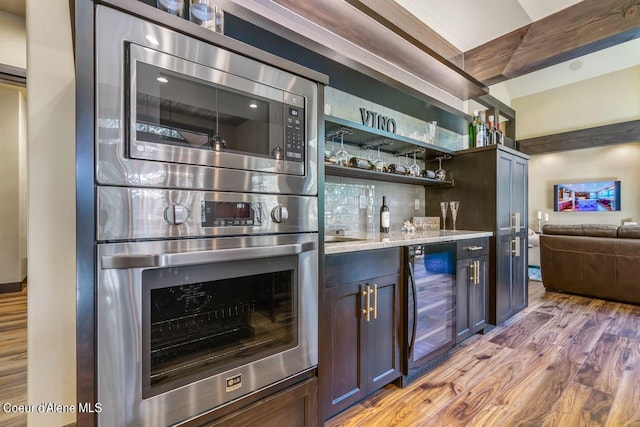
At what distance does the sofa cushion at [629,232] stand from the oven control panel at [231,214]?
4.60 meters

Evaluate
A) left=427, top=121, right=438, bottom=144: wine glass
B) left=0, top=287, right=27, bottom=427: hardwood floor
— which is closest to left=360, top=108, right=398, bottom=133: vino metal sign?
left=427, top=121, right=438, bottom=144: wine glass

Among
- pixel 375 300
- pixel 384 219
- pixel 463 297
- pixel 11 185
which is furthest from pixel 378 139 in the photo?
pixel 11 185

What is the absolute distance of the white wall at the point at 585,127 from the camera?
19.8 feet

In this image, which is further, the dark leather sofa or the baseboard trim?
the baseboard trim

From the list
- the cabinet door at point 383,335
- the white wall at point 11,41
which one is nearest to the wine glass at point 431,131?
the cabinet door at point 383,335

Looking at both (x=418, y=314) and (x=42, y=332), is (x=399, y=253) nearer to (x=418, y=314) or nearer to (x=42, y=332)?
(x=418, y=314)

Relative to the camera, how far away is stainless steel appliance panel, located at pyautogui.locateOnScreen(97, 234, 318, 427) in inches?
31.0

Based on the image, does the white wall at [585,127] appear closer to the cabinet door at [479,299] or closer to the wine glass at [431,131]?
the wine glass at [431,131]

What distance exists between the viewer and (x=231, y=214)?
1.01 metres

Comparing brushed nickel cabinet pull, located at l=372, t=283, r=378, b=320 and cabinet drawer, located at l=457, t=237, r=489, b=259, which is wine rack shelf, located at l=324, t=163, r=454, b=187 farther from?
brushed nickel cabinet pull, located at l=372, t=283, r=378, b=320

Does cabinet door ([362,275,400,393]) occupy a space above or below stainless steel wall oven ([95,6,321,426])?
below

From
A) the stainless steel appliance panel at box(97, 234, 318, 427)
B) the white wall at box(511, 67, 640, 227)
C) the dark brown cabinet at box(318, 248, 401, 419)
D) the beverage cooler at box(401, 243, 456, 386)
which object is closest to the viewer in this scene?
the stainless steel appliance panel at box(97, 234, 318, 427)

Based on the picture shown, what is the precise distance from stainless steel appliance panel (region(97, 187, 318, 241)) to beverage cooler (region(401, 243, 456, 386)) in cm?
99

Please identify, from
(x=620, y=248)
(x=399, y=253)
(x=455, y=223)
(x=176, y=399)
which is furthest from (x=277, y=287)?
(x=620, y=248)
